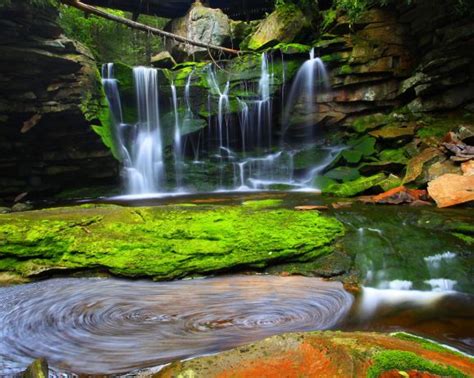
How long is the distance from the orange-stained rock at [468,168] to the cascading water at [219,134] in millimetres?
5173

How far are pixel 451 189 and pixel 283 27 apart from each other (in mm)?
9985

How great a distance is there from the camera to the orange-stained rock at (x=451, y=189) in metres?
6.54

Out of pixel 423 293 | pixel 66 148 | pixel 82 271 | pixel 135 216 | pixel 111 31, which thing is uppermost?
pixel 111 31

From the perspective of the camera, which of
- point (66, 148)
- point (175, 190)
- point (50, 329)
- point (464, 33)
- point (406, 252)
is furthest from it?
point (175, 190)

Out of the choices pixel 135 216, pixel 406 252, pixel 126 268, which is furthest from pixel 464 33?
pixel 126 268

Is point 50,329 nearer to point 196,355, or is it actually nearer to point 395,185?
point 196,355

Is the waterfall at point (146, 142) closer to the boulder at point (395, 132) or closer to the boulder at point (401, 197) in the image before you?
the boulder at point (395, 132)

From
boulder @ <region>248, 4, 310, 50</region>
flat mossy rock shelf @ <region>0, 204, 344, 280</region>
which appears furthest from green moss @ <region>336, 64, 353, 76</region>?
flat mossy rock shelf @ <region>0, 204, 344, 280</region>

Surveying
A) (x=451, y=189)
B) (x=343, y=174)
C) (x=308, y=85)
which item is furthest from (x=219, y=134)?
(x=451, y=189)

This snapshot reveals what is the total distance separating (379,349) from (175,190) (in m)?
11.1

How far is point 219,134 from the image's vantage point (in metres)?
13.7

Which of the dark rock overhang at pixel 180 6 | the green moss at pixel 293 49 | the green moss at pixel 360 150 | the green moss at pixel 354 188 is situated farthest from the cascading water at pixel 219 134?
the dark rock overhang at pixel 180 6

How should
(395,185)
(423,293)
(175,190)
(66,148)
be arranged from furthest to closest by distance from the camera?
1. (175,190)
2. (66,148)
3. (395,185)
4. (423,293)

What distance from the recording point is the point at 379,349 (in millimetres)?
2148
